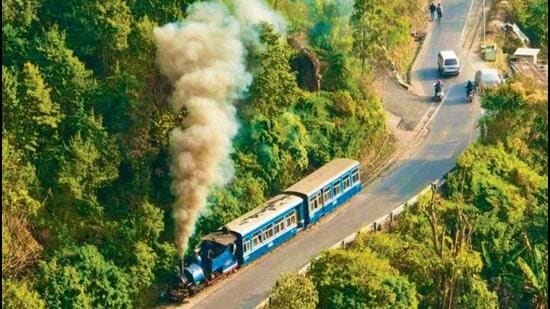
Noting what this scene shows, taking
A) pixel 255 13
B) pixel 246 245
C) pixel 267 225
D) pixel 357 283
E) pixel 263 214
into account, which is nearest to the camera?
pixel 357 283

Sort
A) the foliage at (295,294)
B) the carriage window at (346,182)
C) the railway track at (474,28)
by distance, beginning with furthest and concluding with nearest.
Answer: the railway track at (474,28) → the carriage window at (346,182) → the foliage at (295,294)

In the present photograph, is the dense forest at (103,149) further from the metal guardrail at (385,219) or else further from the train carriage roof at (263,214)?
the metal guardrail at (385,219)

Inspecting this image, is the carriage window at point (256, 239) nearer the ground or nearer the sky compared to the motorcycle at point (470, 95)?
nearer the ground

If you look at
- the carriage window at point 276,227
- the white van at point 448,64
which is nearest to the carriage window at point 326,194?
the carriage window at point 276,227

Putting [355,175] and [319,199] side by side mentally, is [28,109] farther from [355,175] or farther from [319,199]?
[355,175]

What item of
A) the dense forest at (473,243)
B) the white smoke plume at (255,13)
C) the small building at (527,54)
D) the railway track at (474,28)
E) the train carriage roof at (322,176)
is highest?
the white smoke plume at (255,13)

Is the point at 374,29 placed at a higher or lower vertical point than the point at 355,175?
higher

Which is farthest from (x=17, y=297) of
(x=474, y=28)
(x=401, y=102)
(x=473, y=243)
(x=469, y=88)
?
(x=474, y=28)
